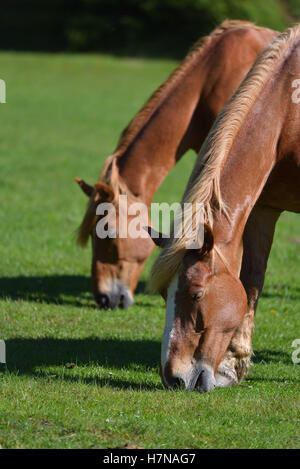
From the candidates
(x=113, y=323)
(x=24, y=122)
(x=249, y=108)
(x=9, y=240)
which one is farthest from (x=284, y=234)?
(x=24, y=122)

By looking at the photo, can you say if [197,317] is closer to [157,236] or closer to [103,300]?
[157,236]

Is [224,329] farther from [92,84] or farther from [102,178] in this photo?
[92,84]

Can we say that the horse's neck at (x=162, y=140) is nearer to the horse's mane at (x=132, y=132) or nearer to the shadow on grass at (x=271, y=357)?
the horse's mane at (x=132, y=132)

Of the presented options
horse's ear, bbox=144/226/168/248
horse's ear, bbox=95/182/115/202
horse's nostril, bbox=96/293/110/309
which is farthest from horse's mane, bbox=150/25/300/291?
horse's nostril, bbox=96/293/110/309

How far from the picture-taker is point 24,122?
20703 millimetres

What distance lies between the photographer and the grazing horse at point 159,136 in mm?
6871

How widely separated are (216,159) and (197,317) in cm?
97

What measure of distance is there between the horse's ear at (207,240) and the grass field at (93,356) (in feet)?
2.84

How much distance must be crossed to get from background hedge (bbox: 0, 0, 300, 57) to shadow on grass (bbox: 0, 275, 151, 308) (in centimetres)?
3112

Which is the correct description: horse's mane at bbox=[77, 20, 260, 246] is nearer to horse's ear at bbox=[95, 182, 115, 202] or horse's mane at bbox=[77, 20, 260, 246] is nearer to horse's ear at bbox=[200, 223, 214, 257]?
horse's ear at bbox=[95, 182, 115, 202]

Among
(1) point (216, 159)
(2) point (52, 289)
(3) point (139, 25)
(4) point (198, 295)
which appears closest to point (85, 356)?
(4) point (198, 295)

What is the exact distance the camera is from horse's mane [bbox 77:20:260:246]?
22.5ft

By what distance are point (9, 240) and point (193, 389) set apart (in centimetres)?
518

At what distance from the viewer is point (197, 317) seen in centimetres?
429
